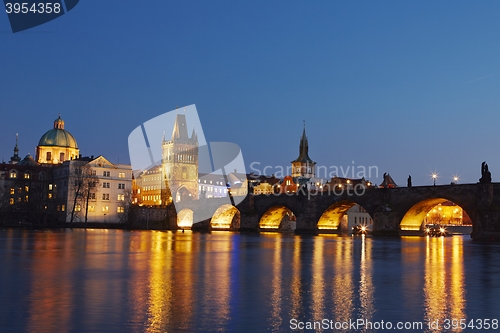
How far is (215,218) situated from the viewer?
115562 mm

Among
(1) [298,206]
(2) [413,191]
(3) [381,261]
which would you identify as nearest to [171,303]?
(3) [381,261]

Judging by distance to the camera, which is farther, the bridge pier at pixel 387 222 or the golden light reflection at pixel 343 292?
the bridge pier at pixel 387 222

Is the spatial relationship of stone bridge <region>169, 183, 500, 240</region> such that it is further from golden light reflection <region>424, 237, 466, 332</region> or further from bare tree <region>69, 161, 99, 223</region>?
golden light reflection <region>424, 237, 466, 332</region>

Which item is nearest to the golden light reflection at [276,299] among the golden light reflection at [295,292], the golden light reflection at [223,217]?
the golden light reflection at [295,292]

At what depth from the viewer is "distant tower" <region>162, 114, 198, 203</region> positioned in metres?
154

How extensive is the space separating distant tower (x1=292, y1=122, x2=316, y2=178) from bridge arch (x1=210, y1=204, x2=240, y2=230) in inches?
2488

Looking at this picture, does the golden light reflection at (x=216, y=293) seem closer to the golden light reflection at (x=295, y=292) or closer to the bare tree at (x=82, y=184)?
the golden light reflection at (x=295, y=292)

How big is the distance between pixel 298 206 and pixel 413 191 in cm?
2165

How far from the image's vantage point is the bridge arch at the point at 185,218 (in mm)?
122375

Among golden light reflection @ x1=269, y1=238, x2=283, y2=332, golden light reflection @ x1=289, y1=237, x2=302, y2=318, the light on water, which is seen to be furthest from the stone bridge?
golden light reflection @ x1=269, y1=238, x2=283, y2=332

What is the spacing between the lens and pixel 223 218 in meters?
117

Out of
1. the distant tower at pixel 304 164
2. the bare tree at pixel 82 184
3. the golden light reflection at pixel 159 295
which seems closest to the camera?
the golden light reflection at pixel 159 295

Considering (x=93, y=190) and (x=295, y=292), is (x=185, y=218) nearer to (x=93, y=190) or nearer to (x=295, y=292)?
(x=93, y=190)

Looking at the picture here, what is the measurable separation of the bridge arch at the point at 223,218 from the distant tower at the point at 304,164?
63186mm
